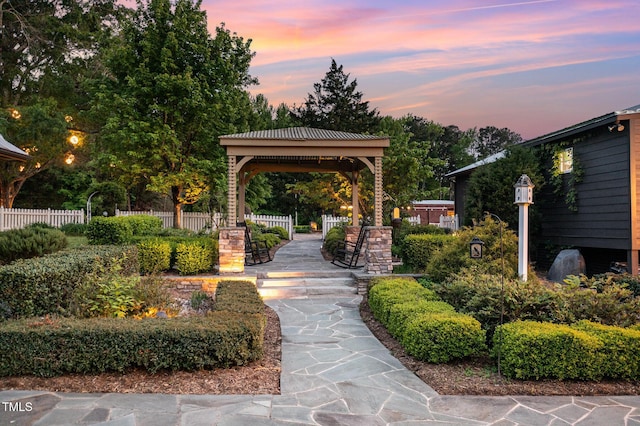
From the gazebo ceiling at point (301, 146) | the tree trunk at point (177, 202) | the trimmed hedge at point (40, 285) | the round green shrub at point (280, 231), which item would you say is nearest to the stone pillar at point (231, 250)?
the gazebo ceiling at point (301, 146)

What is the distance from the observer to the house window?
1052 cm

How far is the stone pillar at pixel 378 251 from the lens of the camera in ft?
28.3

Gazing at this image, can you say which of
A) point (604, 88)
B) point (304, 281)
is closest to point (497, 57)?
point (604, 88)

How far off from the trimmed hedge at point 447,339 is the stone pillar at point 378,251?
4186 mm

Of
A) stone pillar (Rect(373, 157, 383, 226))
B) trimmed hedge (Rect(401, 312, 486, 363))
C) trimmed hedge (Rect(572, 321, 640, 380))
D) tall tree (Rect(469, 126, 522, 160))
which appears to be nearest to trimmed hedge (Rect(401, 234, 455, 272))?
stone pillar (Rect(373, 157, 383, 226))

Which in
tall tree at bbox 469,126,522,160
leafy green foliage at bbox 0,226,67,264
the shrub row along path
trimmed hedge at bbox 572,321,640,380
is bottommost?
the shrub row along path

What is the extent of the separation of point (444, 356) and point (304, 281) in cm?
449

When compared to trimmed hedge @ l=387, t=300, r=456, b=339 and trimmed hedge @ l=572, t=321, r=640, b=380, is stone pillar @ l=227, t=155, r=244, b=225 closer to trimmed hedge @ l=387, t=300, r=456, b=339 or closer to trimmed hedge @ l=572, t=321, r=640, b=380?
trimmed hedge @ l=387, t=300, r=456, b=339

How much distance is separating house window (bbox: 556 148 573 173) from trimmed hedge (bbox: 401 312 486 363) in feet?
26.5

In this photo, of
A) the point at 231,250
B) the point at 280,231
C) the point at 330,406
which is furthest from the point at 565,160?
the point at 280,231

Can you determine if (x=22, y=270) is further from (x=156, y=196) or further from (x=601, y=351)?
(x=156, y=196)

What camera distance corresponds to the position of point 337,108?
87.5 feet

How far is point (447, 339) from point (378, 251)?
4.44 meters

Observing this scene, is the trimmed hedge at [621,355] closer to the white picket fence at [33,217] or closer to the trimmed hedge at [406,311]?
the trimmed hedge at [406,311]
